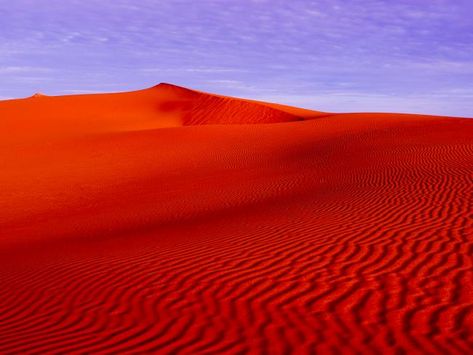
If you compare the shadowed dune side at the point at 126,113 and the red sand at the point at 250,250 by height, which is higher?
the shadowed dune side at the point at 126,113

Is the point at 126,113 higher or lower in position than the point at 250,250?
higher

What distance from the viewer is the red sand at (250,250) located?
4.79 meters

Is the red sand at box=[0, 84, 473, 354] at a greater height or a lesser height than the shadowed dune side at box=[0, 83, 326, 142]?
lesser

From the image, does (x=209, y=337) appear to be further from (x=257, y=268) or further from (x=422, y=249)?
(x=422, y=249)

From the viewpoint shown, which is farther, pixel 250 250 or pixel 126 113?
pixel 126 113

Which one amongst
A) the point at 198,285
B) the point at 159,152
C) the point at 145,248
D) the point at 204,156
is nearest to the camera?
the point at 198,285

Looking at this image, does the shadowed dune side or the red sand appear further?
the shadowed dune side

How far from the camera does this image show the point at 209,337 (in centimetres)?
471

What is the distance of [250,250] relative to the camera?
7770 millimetres

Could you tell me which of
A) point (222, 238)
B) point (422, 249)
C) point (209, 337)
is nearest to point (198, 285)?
point (209, 337)

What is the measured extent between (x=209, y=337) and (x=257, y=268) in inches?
84.9

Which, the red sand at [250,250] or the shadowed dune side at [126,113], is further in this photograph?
the shadowed dune side at [126,113]

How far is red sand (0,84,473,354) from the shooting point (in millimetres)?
4793

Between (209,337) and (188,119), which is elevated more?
(188,119)
